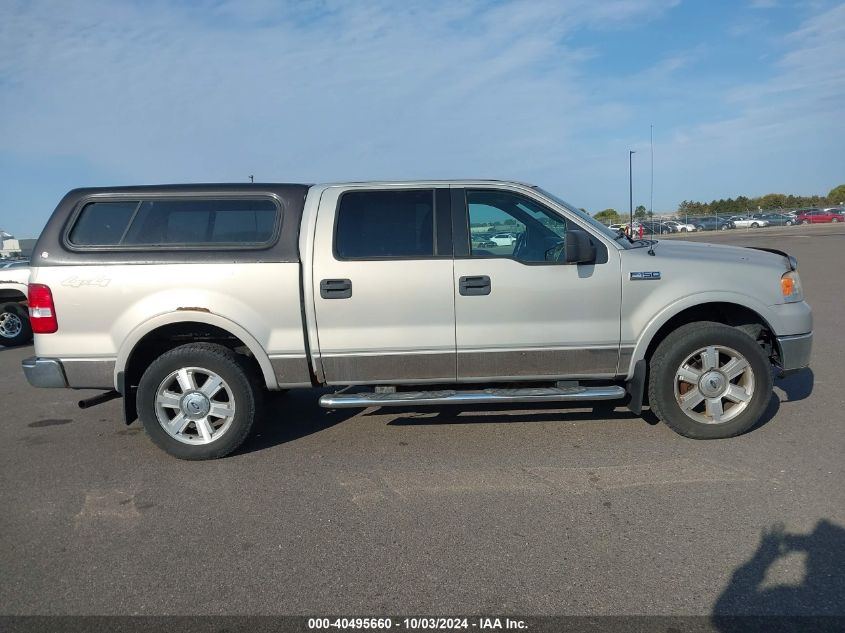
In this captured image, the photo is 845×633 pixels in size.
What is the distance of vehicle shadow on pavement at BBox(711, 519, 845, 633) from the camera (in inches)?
99.2

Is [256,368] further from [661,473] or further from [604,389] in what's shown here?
[661,473]

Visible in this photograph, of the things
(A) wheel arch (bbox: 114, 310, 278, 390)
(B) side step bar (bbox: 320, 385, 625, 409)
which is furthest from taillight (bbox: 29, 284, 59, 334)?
(B) side step bar (bbox: 320, 385, 625, 409)

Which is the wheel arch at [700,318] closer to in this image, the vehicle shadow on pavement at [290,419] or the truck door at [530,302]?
the truck door at [530,302]

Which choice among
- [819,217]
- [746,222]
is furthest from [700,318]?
[819,217]

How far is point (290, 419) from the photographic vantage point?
5.43 m

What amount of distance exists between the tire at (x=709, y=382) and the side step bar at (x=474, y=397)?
35cm

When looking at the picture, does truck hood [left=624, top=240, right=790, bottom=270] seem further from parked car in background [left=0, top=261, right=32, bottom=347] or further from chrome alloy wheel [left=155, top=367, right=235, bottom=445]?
parked car in background [left=0, top=261, right=32, bottom=347]

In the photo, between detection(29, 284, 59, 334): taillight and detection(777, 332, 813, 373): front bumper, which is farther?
detection(777, 332, 813, 373): front bumper

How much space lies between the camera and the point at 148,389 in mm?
4363

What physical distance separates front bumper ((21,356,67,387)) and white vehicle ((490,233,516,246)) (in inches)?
130

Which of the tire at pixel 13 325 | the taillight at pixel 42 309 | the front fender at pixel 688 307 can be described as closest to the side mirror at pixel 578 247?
the front fender at pixel 688 307

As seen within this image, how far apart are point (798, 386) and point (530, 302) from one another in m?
3.16

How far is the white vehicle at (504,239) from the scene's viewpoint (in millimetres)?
4531

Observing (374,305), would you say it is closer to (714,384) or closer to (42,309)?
(42,309)
